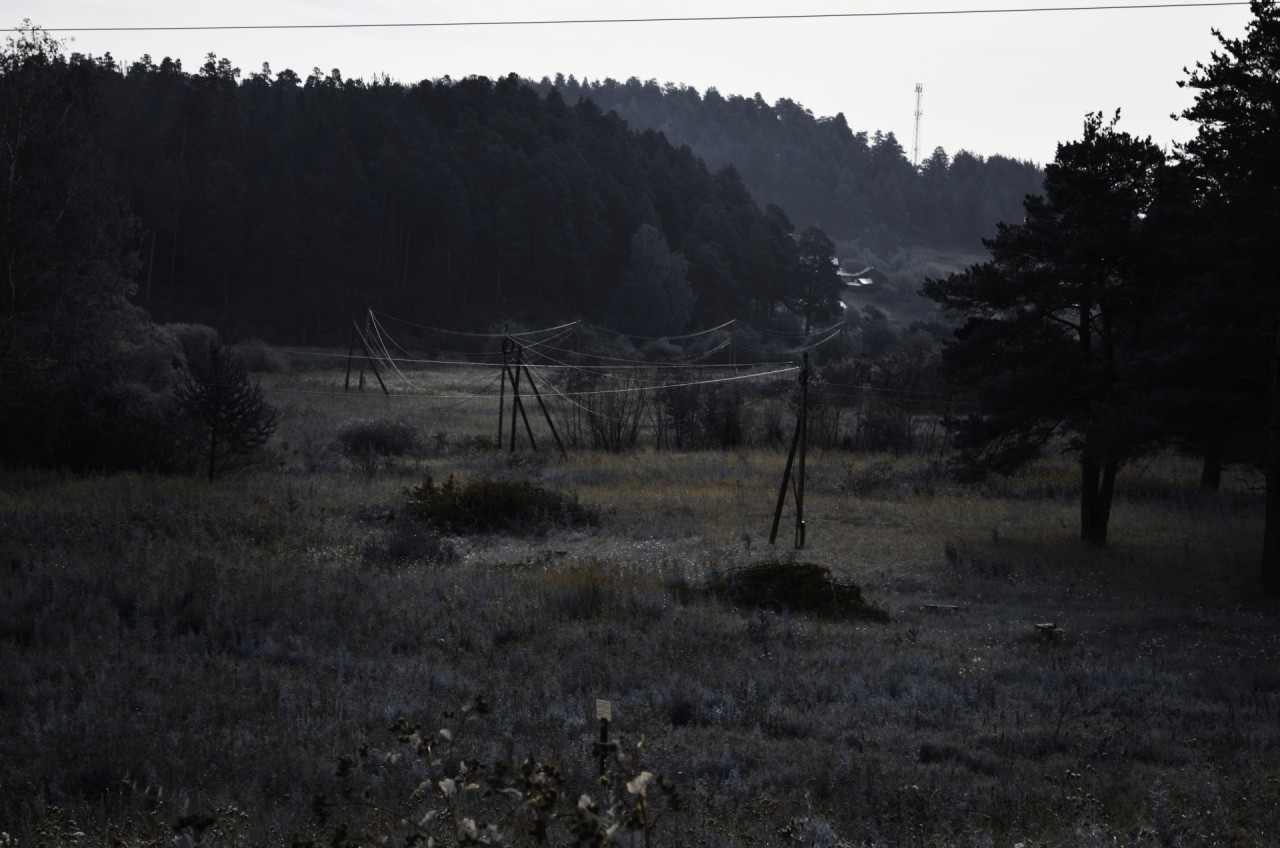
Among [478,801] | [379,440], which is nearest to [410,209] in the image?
[379,440]

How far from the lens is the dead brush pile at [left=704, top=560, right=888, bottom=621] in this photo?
14727 millimetres

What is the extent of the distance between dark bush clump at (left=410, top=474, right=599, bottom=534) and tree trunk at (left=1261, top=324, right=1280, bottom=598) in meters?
12.2

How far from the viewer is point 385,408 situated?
4656 centimetres

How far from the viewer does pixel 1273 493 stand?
16.2 m

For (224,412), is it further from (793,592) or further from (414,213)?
(414,213)

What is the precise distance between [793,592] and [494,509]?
29.7ft

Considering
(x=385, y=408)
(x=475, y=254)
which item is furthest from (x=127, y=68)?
(x=385, y=408)

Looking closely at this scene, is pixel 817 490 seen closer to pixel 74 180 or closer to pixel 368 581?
pixel 368 581

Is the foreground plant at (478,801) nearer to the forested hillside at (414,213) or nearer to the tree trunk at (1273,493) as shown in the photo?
the tree trunk at (1273,493)

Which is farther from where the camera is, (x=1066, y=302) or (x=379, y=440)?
(x=379, y=440)

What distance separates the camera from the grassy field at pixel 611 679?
6629mm

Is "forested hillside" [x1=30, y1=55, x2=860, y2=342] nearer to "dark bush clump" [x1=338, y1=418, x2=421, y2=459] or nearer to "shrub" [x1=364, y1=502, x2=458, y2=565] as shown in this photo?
"dark bush clump" [x1=338, y1=418, x2=421, y2=459]

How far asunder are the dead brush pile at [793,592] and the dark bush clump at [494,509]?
23.6 feet

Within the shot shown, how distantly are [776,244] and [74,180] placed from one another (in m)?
68.6
